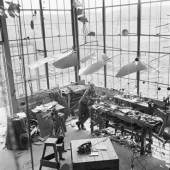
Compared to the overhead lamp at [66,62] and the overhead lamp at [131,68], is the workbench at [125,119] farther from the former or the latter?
the overhead lamp at [66,62]

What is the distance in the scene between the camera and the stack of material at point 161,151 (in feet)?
21.4

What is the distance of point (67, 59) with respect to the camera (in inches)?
139

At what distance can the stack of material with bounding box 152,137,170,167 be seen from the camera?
21.4 feet

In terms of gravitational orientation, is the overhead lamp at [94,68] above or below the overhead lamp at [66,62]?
below

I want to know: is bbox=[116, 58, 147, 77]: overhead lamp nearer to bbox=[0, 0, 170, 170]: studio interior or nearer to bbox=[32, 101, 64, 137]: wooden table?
bbox=[0, 0, 170, 170]: studio interior

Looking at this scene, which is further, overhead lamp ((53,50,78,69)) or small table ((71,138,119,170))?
small table ((71,138,119,170))

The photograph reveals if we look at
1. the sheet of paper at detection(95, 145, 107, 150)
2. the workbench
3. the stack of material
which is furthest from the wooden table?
the stack of material

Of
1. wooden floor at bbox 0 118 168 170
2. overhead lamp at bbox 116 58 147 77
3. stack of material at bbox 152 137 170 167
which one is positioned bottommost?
wooden floor at bbox 0 118 168 170

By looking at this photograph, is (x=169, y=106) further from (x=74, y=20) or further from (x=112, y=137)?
(x=74, y=20)

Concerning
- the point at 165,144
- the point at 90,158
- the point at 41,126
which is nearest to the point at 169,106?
the point at 165,144

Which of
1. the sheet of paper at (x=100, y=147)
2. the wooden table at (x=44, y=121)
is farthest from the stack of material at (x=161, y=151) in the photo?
the wooden table at (x=44, y=121)

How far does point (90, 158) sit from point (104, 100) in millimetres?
3759

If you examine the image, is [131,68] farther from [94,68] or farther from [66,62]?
[66,62]

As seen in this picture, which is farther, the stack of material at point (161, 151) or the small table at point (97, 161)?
the stack of material at point (161, 151)
